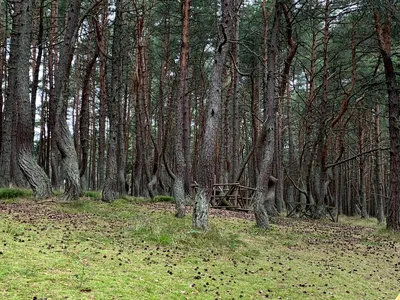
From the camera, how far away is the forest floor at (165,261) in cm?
423

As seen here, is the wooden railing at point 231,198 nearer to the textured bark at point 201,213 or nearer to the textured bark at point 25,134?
the textured bark at point 201,213

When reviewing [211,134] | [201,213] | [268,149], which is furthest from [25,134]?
[268,149]

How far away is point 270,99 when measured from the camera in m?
11.2

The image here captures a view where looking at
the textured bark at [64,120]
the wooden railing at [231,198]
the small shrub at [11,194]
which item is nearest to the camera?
the small shrub at [11,194]

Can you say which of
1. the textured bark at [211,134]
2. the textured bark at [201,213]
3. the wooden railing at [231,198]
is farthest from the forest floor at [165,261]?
the wooden railing at [231,198]

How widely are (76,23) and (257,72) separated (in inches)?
597

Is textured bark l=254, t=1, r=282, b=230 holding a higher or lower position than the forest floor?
higher

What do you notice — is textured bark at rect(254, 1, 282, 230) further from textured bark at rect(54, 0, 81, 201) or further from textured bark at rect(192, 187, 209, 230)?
textured bark at rect(54, 0, 81, 201)

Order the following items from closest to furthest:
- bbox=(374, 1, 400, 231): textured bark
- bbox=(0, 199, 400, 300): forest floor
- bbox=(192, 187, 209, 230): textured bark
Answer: bbox=(0, 199, 400, 300): forest floor, bbox=(192, 187, 209, 230): textured bark, bbox=(374, 1, 400, 231): textured bark

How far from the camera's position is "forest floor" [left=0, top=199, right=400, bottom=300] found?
423 centimetres

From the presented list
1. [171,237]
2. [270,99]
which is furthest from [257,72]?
[171,237]

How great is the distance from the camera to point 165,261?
5.98m

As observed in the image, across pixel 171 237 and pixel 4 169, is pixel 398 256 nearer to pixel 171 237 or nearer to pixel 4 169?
pixel 171 237

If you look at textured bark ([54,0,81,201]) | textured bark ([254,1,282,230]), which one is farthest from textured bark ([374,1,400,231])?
textured bark ([54,0,81,201])
